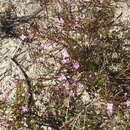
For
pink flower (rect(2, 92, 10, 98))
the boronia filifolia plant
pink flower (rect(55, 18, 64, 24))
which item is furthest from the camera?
pink flower (rect(55, 18, 64, 24))

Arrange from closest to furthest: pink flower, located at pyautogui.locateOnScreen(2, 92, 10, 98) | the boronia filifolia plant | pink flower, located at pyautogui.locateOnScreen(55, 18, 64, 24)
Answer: the boronia filifolia plant → pink flower, located at pyautogui.locateOnScreen(2, 92, 10, 98) → pink flower, located at pyautogui.locateOnScreen(55, 18, 64, 24)

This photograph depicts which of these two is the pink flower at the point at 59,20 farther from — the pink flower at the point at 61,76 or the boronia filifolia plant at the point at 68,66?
the pink flower at the point at 61,76

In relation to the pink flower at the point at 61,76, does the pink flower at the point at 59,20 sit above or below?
above

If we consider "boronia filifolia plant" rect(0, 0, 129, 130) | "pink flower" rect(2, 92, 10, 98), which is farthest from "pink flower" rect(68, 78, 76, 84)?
"pink flower" rect(2, 92, 10, 98)

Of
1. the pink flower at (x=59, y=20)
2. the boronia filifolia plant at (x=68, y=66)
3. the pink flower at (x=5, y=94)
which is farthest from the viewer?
the pink flower at (x=59, y=20)

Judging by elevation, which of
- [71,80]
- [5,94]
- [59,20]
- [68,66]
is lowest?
[5,94]

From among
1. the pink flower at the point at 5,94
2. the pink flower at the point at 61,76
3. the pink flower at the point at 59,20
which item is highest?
the pink flower at the point at 59,20

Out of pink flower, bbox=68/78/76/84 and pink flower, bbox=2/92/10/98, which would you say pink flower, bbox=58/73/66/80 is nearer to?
pink flower, bbox=68/78/76/84

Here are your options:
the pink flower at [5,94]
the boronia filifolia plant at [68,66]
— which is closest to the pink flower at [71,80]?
the boronia filifolia plant at [68,66]

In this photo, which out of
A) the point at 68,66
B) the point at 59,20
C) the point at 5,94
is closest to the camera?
the point at 5,94

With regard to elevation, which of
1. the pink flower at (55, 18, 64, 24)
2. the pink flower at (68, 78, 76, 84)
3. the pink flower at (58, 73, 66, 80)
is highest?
the pink flower at (55, 18, 64, 24)

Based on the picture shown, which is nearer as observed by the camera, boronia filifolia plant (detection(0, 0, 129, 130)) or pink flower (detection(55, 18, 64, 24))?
boronia filifolia plant (detection(0, 0, 129, 130))

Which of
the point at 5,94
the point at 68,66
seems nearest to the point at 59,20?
the point at 68,66

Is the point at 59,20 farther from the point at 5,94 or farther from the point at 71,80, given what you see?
the point at 5,94
